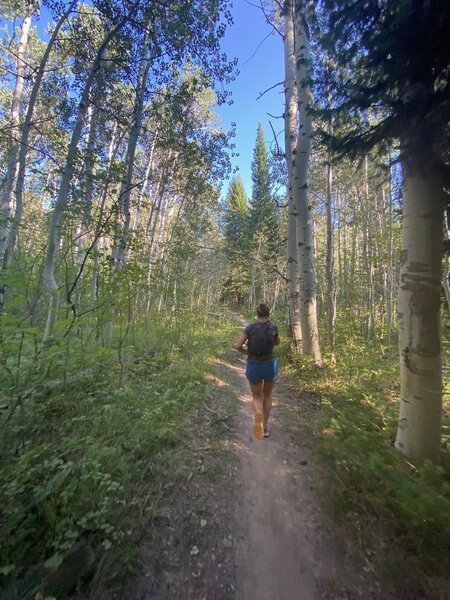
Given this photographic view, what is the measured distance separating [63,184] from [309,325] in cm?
621

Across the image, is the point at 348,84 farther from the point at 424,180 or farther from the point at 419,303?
the point at 419,303

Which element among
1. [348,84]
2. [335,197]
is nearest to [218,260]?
[335,197]

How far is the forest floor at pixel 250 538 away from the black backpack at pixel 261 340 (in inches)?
51.0

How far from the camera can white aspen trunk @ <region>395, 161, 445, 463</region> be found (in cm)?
253

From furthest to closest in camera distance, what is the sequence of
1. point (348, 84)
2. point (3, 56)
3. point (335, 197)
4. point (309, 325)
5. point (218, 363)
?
point (335, 197) → point (3, 56) → point (218, 363) → point (309, 325) → point (348, 84)

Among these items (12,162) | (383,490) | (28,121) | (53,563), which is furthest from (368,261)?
(12,162)

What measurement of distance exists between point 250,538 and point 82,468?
1.61m

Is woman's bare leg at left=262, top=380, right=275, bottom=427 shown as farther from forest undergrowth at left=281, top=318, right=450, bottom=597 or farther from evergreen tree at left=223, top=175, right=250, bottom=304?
evergreen tree at left=223, top=175, right=250, bottom=304

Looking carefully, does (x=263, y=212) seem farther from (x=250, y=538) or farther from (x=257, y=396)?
(x=250, y=538)

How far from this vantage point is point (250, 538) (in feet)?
7.49

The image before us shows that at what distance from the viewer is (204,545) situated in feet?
7.21

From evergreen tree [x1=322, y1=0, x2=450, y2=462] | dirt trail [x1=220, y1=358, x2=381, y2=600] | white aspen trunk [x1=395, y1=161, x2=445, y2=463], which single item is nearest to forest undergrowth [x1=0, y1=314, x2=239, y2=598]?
dirt trail [x1=220, y1=358, x2=381, y2=600]

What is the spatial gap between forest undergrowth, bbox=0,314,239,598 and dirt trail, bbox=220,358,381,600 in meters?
0.79

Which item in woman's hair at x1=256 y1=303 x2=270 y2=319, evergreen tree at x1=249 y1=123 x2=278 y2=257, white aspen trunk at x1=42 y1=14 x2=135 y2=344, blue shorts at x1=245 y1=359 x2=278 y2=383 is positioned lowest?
blue shorts at x1=245 y1=359 x2=278 y2=383
